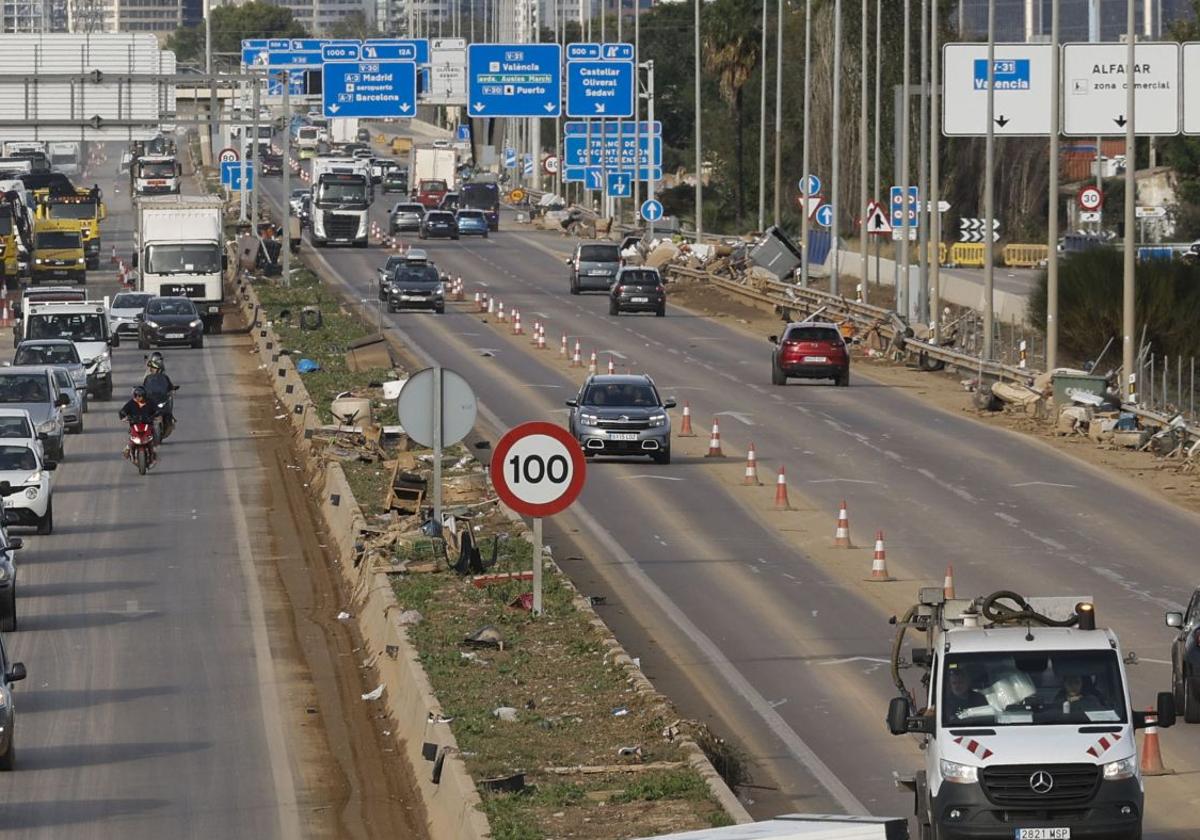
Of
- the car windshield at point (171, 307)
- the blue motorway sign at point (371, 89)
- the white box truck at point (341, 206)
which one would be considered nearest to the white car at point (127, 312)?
the car windshield at point (171, 307)

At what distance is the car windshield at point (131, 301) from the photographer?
6462 centimetres

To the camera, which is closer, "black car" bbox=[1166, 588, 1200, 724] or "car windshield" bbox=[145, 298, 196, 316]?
"black car" bbox=[1166, 588, 1200, 724]

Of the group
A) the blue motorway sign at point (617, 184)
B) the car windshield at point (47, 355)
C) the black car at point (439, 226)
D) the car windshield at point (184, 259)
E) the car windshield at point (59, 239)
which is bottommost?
the car windshield at point (47, 355)

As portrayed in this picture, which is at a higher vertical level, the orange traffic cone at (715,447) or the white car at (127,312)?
the white car at (127,312)

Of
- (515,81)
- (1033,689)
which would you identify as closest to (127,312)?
(515,81)

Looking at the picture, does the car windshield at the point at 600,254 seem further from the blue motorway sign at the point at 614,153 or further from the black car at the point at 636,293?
the blue motorway sign at the point at 614,153

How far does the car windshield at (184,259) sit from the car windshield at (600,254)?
1442 centimetres

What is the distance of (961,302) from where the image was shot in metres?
73.9

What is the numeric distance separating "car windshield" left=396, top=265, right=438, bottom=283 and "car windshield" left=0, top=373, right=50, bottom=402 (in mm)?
29445

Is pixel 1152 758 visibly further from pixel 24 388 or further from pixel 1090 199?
pixel 1090 199

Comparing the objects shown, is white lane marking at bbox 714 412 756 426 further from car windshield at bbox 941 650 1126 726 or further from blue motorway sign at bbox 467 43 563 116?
blue motorway sign at bbox 467 43 563 116

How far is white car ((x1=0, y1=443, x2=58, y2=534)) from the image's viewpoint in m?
30.6

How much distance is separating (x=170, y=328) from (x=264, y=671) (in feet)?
133

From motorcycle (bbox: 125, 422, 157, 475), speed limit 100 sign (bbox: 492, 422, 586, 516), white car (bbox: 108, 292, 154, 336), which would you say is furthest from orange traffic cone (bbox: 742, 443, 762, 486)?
white car (bbox: 108, 292, 154, 336)
